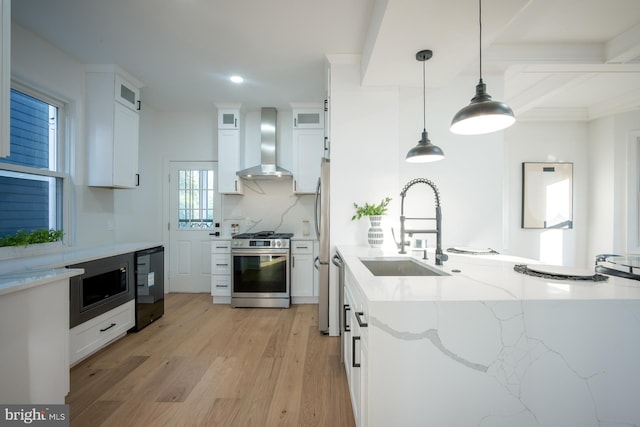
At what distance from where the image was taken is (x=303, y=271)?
12.2 feet

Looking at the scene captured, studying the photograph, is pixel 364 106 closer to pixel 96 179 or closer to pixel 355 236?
pixel 355 236

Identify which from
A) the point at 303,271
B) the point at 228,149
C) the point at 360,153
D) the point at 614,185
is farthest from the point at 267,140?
the point at 614,185

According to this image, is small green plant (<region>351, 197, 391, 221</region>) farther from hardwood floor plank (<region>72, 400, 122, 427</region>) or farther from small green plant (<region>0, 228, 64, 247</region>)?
small green plant (<region>0, 228, 64, 247</region>)

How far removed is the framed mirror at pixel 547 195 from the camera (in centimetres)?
395

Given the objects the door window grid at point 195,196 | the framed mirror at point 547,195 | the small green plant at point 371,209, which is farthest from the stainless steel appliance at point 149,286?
the framed mirror at point 547,195

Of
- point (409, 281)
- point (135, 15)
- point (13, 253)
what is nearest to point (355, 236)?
point (409, 281)

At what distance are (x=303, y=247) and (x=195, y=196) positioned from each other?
6.52 ft

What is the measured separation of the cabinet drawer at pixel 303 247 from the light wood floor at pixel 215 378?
0.99m

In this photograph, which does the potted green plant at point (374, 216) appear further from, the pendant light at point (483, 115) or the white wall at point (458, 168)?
the pendant light at point (483, 115)

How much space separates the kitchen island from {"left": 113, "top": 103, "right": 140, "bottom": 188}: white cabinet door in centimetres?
321

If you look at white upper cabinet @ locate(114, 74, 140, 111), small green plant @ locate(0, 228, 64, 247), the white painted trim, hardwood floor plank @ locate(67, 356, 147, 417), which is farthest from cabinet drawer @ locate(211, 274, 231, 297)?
the white painted trim

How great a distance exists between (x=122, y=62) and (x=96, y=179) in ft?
4.15

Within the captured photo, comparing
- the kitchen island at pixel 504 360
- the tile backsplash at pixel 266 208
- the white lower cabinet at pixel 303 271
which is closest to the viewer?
the kitchen island at pixel 504 360

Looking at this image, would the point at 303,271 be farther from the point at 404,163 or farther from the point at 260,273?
the point at 404,163
